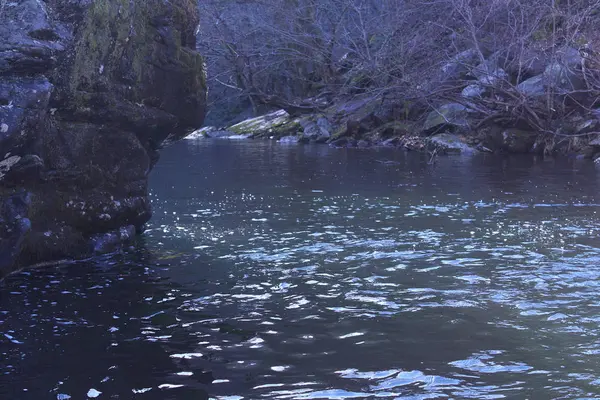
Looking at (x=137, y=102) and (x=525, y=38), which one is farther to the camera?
(x=525, y=38)

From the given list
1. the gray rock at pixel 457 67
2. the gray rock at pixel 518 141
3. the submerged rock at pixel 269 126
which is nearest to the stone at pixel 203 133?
the submerged rock at pixel 269 126

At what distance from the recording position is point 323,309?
30.6 feet

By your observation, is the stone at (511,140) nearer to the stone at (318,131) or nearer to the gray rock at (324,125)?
the stone at (318,131)

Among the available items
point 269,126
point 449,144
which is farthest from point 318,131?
point 449,144

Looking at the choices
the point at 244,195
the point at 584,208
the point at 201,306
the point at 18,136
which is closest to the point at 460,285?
the point at 201,306

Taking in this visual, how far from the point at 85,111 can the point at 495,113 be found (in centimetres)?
2637

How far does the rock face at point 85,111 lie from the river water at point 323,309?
792 millimetres

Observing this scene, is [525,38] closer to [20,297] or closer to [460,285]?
[460,285]

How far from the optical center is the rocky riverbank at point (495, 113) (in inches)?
1324

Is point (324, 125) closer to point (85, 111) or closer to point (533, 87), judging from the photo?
point (533, 87)

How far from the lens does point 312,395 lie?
6582 millimetres

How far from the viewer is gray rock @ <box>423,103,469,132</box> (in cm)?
3955

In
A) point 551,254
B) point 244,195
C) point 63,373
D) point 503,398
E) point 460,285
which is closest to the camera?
point 503,398

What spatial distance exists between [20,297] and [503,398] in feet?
20.9
